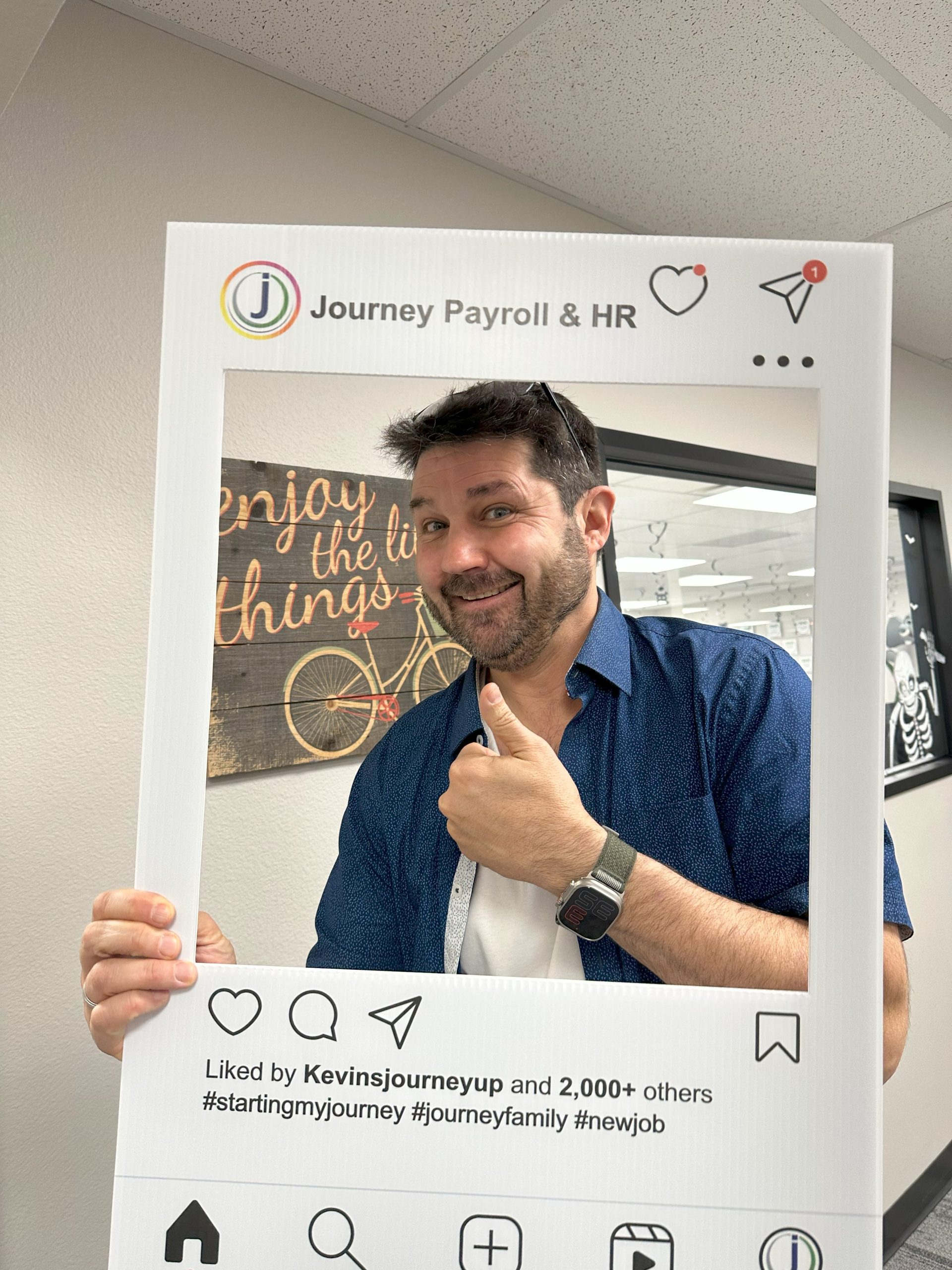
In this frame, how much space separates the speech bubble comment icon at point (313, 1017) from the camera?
1.78 feet

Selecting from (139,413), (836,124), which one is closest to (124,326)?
(139,413)

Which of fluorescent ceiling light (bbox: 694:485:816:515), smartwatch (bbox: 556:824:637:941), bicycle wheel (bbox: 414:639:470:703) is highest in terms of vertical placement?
fluorescent ceiling light (bbox: 694:485:816:515)

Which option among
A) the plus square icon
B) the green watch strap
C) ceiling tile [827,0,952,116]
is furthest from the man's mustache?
ceiling tile [827,0,952,116]

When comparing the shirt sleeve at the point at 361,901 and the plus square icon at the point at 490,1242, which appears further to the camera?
the shirt sleeve at the point at 361,901

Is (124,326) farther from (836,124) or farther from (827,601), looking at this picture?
(836,124)

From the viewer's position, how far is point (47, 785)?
1.11 metres

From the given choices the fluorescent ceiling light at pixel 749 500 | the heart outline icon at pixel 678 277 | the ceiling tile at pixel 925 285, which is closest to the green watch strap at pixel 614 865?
the heart outline icon at pixel 678 277

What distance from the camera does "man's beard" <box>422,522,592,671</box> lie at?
70cm

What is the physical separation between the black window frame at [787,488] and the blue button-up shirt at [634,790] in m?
0.18

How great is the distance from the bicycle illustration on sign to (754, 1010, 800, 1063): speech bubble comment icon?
0.36 metres

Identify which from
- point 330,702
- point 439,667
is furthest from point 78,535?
point 439,667

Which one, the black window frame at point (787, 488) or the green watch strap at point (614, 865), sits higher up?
the black window frame at point (787, 488)

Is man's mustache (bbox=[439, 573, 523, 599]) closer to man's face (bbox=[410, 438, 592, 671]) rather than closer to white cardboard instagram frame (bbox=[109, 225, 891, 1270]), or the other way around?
man's face (bbox=[410, 438, 592, 671])

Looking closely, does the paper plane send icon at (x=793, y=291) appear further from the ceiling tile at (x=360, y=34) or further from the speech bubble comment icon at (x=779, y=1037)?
the ceiling tile at (x=360, y=34)
